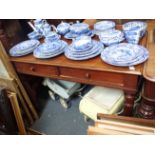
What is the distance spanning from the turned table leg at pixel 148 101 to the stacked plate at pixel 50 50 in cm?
53

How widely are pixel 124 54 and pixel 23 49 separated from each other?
640 mm

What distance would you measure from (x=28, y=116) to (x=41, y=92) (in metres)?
0.35

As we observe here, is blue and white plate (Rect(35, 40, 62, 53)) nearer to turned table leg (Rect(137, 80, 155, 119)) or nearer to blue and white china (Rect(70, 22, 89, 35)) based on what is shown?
blue and white china (Rect(70, 22, 89, 35))

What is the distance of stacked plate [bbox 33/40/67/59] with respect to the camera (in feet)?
3.53

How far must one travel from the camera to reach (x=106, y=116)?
0.86 meters

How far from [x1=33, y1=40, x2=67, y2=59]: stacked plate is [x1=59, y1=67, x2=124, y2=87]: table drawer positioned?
10 centimetres

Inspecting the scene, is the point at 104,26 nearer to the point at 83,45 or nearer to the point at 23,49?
the point at 83,45

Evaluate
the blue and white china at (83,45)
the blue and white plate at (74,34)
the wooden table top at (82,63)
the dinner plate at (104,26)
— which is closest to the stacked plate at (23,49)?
the wooden table top at (82,63)

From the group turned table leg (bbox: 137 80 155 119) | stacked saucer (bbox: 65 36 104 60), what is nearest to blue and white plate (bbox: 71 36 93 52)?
stacked saucer (bbox: 65 36 104 60)

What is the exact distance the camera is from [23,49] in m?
1.17

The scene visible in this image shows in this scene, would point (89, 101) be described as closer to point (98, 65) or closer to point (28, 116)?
Result: point (98, 65)

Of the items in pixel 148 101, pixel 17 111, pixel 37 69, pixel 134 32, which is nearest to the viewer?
pixel 148 101

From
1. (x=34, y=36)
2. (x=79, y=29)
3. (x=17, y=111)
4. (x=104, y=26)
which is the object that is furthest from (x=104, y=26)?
(x=17, y=111)

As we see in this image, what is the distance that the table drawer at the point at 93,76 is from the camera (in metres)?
0.94
